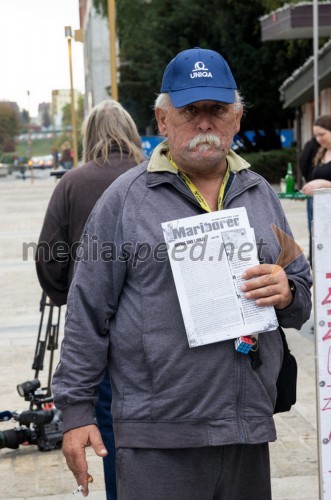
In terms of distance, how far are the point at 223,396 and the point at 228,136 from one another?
30.6 inches

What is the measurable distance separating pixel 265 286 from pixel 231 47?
127ft

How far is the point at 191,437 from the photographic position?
9.79 ft

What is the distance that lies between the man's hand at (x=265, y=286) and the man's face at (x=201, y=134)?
0.34 metres

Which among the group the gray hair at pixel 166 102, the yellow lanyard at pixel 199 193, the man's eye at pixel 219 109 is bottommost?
the yellow lanyard at pixel 199 193

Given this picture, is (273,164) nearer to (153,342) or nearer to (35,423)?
(35,423)

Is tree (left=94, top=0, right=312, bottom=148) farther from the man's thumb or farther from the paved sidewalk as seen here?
the man's thumb

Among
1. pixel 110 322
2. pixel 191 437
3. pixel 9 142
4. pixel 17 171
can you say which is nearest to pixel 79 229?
pixel 110 322

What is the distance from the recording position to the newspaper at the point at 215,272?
9.90ft

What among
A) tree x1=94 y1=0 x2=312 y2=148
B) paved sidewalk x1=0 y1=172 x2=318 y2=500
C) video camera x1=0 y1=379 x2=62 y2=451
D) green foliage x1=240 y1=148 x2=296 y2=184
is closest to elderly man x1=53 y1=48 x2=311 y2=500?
paved sidewalk x1=0 y1=172 x2=318 y2=500

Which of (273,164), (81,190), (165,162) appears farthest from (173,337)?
(273,164)

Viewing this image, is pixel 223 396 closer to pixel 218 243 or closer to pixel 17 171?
pixel 218 243

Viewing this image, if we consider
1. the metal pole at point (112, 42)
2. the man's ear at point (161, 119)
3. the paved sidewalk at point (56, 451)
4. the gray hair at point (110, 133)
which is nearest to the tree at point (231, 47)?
the metal pole at point (112, 42)

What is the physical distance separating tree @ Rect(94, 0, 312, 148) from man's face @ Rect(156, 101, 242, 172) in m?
34.0

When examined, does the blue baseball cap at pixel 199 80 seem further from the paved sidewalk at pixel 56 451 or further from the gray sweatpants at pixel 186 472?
the paved sidewalk at pixel 56 451
